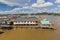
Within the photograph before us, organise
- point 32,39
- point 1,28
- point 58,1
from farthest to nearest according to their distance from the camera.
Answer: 1. point 58,1
2. point 1,28
3. point 32,39

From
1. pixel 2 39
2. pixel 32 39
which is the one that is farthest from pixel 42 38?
pixel 2 39

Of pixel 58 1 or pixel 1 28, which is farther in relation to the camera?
pixel 58 1

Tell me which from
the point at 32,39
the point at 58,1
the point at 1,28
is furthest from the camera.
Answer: the point at 58,1

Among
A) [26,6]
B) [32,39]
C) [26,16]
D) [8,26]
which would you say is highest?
[26,6]

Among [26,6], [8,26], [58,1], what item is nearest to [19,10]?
[26,6]

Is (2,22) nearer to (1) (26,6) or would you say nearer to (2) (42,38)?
(1) (26,6)

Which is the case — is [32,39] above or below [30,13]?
below
